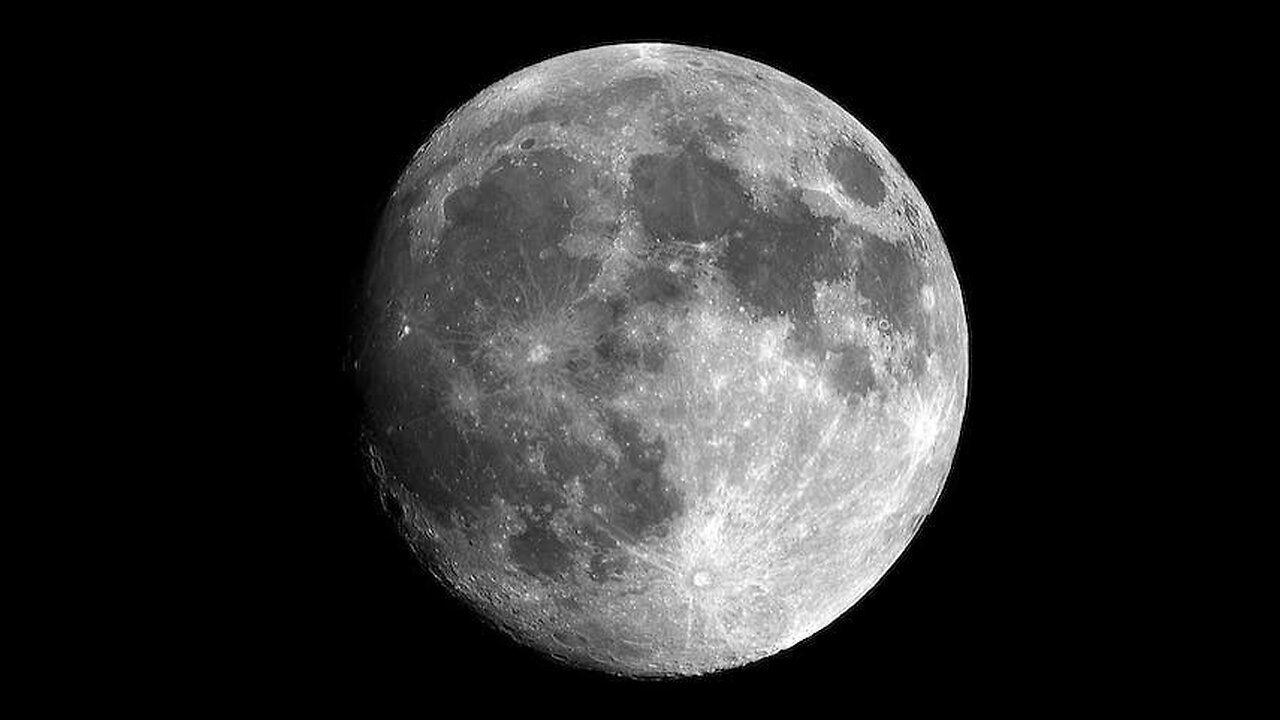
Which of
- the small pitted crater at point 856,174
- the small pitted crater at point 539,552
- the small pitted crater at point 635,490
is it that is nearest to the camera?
the small pitted crater at point 635,490

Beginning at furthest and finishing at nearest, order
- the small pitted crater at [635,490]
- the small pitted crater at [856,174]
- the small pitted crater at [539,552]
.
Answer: the small pitted crater at [856,174] → the small pitted crater at [539,552] → the small pitted crater at [635,490]

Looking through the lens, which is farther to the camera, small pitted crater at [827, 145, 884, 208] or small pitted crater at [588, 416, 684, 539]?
small pitted crater at [827, 145, 884, 208]

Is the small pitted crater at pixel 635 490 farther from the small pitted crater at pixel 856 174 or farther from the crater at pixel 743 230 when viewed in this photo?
the small pitted crater at pixel 856 174

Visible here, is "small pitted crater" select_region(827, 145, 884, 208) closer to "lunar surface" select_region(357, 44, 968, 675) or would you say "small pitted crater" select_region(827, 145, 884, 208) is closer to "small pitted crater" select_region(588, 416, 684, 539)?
"lunar surface" select_region(357, 44, 968, 675)

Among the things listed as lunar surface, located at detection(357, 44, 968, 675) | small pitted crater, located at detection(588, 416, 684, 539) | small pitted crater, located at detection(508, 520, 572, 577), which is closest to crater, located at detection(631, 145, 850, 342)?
lunar surface, located at detection(357, 44, 968, 675)

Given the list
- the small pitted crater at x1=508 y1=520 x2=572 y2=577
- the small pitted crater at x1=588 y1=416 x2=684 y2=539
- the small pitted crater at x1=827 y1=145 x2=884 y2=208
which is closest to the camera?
the small pitted crater at x1=588 y1=416 x2=684 y2=539

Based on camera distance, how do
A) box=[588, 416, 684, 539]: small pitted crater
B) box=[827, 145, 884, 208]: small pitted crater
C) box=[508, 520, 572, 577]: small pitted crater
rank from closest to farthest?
box=[588, 416, 684, 539]: small pitted crater < box=[508, 520, 572, 577]: small pitted crater < box=[827, 145, 884, 208]: small pitted crater

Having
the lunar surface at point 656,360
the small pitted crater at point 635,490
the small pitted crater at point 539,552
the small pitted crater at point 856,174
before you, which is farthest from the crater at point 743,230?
the small pitted crater at point 539,552

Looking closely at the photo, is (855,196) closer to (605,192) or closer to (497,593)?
(605,192)
